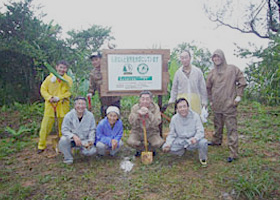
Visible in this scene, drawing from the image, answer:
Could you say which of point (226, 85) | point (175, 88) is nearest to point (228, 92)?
point (226, 85)

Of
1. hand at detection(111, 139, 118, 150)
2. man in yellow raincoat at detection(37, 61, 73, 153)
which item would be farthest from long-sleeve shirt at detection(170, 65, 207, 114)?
man in yellow raincoat at detection(37, 61, 73, 153)

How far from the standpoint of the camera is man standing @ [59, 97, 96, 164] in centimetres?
364

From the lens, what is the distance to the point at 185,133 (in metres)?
3.63

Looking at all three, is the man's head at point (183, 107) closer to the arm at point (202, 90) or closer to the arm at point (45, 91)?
the arm at point (202, 90)

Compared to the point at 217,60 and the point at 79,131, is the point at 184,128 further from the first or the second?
the point at 79,131

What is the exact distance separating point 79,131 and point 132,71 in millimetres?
1350

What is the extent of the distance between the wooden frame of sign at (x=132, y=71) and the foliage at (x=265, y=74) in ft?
16.2

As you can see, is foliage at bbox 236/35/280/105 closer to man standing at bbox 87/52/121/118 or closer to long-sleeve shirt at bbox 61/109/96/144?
man standing at bbox 87/52/121/118

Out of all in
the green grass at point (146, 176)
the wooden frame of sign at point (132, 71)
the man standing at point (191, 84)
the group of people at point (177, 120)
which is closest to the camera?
the green grass at point (146, 176)

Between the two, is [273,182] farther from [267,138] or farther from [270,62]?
[270,62]

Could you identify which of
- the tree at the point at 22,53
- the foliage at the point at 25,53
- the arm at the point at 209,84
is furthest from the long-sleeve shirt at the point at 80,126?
the tree at the point at 22,53

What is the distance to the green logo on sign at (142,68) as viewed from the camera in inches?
163

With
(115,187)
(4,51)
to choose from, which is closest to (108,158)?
(115,187)

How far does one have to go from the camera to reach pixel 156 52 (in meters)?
4.15
